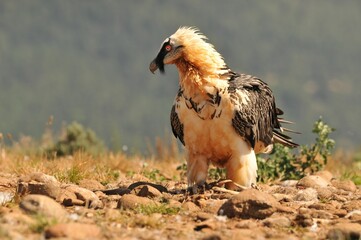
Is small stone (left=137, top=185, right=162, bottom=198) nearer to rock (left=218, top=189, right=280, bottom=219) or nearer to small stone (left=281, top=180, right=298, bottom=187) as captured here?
rock (left=218, top=189, right=280, bottom=219)

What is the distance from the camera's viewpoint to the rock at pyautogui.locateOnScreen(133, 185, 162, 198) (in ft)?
28.8

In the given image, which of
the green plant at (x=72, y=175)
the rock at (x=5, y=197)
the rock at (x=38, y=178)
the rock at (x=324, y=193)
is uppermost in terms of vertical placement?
the rock at (x=324, y=193)

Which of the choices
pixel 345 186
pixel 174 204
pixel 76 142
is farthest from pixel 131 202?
pixel 76 142

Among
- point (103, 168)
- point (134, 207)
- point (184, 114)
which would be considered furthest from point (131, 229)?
point (103, 168)

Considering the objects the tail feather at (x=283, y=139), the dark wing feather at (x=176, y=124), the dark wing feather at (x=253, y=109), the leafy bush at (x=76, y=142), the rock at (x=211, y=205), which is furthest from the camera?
the leafy bush at (x=76, y=142)

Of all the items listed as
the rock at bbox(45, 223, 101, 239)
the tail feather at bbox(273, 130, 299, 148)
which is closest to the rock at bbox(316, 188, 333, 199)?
the tail feather at bbox(273, 130, 299, 148)

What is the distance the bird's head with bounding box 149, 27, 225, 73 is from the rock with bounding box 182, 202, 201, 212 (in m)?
1.87

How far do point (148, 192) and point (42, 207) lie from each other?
6.63 ft

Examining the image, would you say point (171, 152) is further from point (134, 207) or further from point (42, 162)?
point (134, 207)

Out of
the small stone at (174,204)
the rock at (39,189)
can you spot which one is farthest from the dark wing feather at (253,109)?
the rock at (39,189)

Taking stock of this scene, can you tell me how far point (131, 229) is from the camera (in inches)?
274

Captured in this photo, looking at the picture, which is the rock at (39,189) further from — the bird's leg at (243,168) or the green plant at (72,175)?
the bird's leg at (243,168)

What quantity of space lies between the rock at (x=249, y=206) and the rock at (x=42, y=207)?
1.59 metres

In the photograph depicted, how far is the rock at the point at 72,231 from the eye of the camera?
6.26 metres
